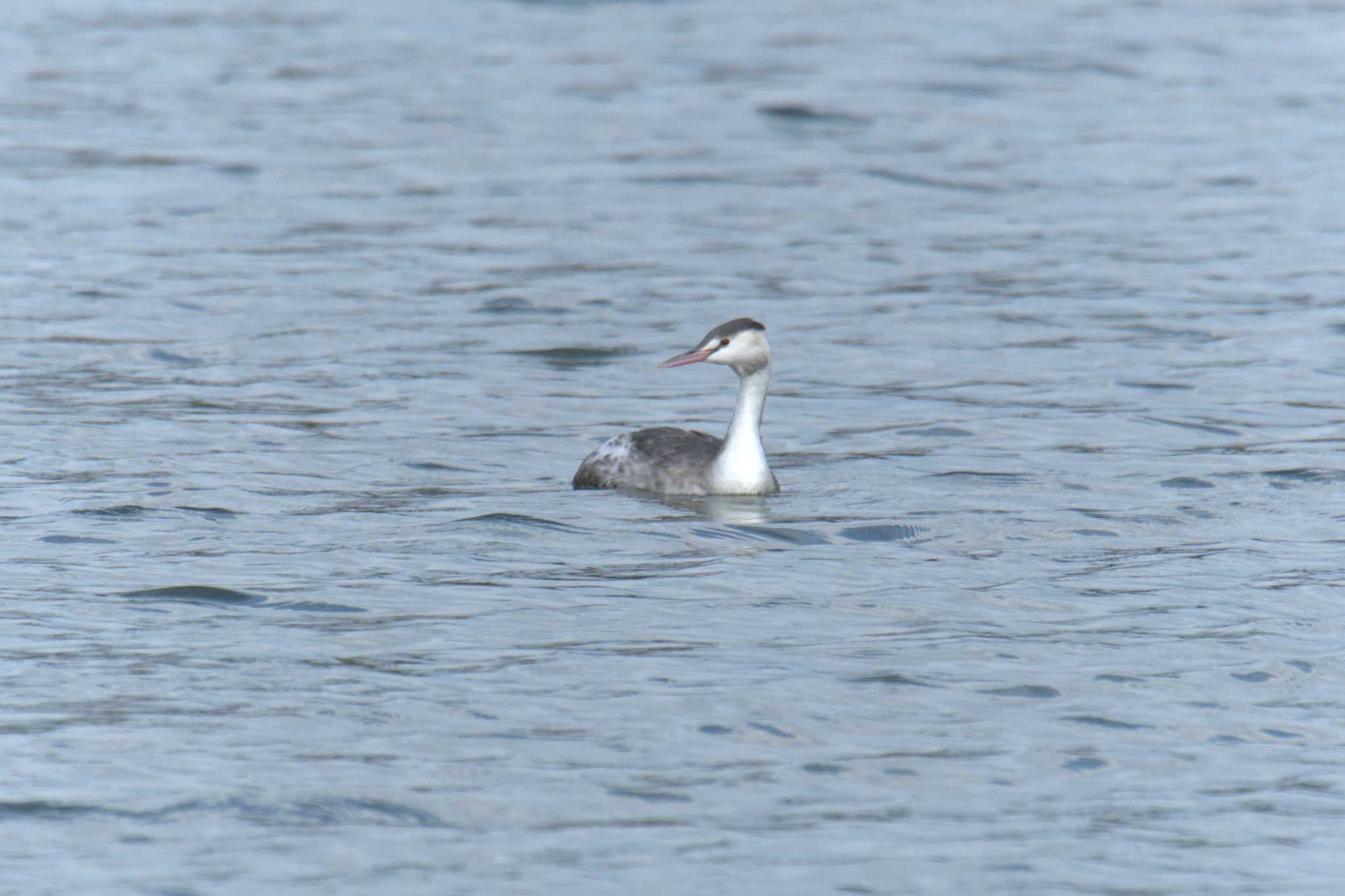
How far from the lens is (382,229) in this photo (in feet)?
77.8

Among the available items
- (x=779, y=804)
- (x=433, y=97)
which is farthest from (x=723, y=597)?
(x=433, y=97)

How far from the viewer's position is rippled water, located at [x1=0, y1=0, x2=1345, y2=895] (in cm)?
860

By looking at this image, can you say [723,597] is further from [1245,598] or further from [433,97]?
[433,97]

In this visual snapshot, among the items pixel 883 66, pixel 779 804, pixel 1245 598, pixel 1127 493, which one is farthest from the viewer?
pixel 883 66

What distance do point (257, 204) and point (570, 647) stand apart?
49.5 ft

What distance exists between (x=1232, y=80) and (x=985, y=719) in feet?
84.2

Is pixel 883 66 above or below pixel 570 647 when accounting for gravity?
above

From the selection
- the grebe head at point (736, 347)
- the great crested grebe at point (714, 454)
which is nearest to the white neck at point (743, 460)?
the great crested grebe at point (714, 454)

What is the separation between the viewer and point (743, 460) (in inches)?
547

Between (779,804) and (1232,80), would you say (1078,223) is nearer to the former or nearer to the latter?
(1232,80)

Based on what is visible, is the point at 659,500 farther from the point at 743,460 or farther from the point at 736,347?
the point at 736,347

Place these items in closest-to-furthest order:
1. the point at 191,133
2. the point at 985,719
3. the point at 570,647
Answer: the point at 985,719, the point at 570,647, the point at 191,133

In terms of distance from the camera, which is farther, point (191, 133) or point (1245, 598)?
point (191, 133)

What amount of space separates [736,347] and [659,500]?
1.05m
